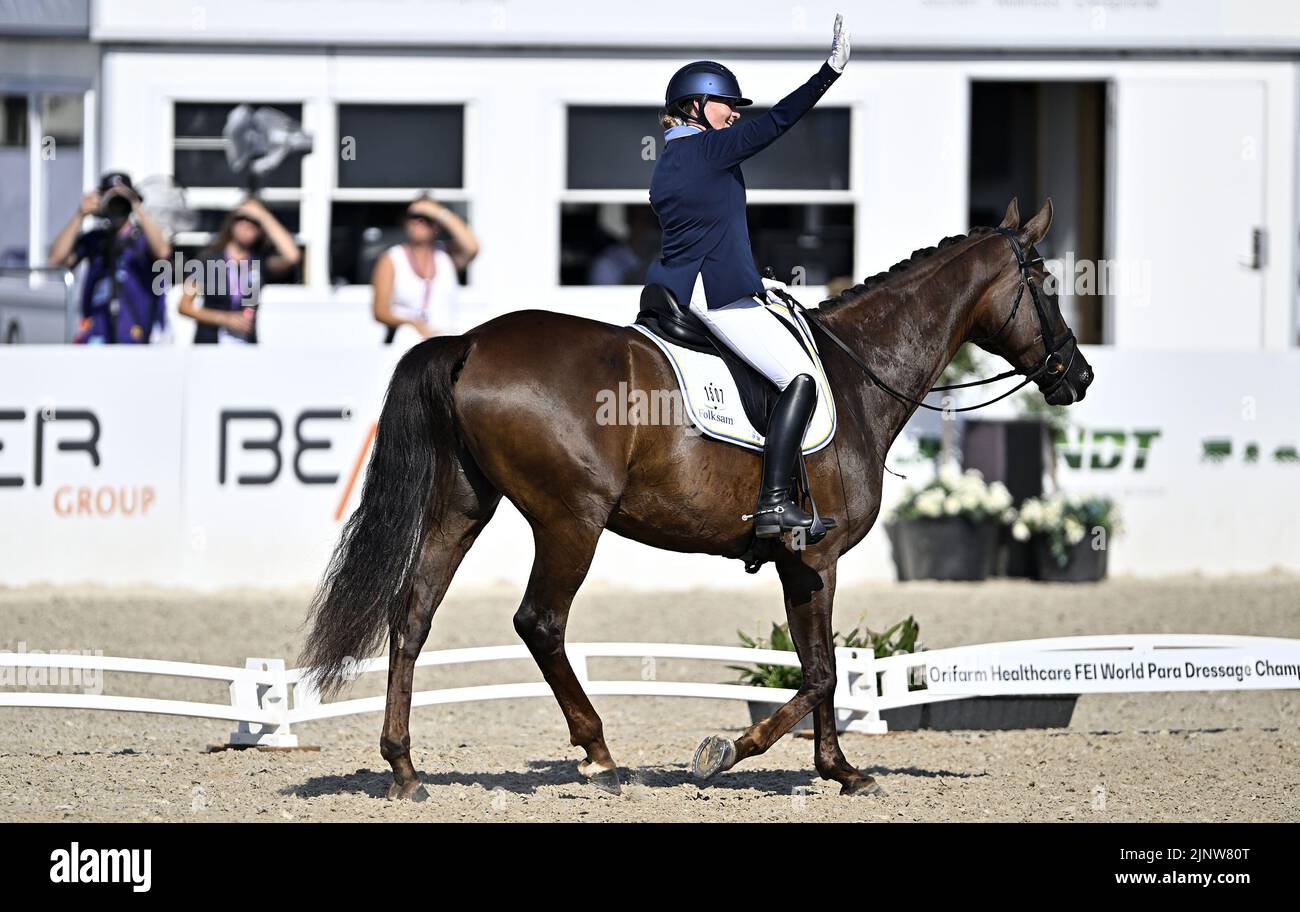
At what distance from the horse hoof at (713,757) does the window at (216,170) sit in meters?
10.5

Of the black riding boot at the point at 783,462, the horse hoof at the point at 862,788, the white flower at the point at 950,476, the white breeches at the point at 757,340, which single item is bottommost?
Result: the horse hoof at the point at 862,788

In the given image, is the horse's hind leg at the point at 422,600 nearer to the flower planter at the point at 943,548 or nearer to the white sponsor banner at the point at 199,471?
the white sponsor banner at the point at 199,471

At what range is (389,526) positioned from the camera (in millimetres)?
6887

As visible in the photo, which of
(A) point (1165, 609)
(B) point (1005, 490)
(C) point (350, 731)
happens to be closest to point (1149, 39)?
(B) point (1005, 490)

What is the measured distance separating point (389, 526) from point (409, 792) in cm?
98

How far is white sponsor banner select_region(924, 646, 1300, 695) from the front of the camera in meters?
8.47

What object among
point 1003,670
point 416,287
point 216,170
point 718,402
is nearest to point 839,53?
point 718,402

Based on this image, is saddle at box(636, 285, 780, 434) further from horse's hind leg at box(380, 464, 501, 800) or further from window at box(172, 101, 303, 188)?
window at box(172, 101, 303, 188)

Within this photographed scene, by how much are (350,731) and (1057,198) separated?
14579 millimetres

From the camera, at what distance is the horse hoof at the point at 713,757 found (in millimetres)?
6898

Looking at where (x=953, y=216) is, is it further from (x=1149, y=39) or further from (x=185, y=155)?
(x=185, y=155)

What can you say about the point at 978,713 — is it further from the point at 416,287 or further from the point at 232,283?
the point at 232,283

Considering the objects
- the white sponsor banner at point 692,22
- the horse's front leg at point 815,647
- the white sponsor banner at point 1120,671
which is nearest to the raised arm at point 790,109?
the horse's front leg at point 815,647

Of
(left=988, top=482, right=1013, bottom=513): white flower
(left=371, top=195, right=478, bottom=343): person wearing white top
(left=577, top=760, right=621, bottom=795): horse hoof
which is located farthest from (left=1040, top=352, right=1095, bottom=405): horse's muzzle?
(left=371, top=195, right=478, bottom=343): person wearing white top
